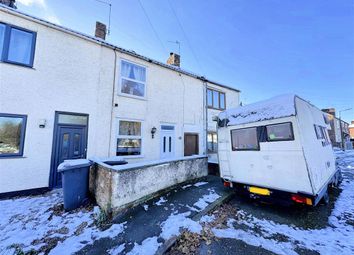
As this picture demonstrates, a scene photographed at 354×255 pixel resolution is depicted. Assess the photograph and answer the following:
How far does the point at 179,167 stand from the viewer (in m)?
5.99

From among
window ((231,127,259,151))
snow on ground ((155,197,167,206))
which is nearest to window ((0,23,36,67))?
snow on ground ((155,197,167,206))

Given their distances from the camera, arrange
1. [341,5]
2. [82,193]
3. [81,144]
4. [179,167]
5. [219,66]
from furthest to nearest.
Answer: [219,66], [341,5], [81,144], [179,167], [82,193]

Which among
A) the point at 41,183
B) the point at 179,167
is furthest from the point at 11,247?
the point at 179,167

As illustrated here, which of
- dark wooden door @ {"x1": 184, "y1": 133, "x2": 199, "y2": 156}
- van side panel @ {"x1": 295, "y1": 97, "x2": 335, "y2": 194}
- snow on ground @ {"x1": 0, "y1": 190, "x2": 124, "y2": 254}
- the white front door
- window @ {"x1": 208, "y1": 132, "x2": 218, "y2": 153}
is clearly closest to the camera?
snow on ground @ {"x1": 0, "y1": 190, "x2": 124, "y2": 254}

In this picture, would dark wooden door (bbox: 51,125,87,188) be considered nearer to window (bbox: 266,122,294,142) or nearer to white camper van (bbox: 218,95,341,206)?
white camper van (bbox: 218,95,341,206)

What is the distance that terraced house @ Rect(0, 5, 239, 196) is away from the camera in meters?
5.59

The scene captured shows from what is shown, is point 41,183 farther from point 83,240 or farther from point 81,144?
point 83,240

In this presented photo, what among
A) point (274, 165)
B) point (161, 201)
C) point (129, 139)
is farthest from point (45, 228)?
point (274, 165)

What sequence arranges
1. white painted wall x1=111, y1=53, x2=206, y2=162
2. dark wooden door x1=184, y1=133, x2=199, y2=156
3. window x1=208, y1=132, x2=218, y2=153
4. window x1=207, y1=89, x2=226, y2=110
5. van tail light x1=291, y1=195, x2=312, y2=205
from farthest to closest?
window x1=207, y1=89, x2=226, y2=110 → window x1=208, y1=132, x2=218, y2=153 → dark wooden door x1=184, y1=133, x2=199, y2=156 → white painted wall x1=111, y1=53, x2=206, y2=162 → van tail light x1=291, y1=195, x2=312, y2=205

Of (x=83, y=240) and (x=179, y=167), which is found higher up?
(x=179, y=167)

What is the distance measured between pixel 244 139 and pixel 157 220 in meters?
3.53

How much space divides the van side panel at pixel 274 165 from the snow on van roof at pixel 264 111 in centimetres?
15

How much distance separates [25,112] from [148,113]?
202 inches

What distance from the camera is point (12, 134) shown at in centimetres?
555
